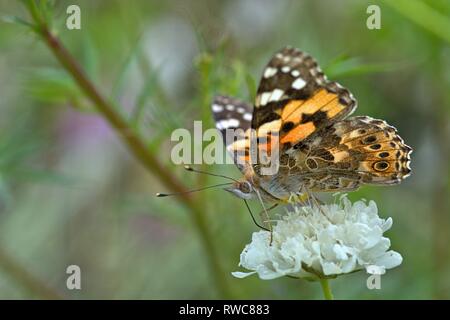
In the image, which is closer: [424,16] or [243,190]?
[243,190]

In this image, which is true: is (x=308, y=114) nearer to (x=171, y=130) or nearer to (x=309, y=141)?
(x=309, y=141)

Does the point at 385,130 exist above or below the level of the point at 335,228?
above

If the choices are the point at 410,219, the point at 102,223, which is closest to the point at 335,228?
the point at 410,219

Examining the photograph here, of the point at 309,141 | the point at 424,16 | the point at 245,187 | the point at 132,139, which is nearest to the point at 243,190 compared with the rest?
the point at 245,187

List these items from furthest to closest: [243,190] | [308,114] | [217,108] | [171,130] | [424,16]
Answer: [424,16] < [171,130] < [217,108] < [308,114] < [243,190]

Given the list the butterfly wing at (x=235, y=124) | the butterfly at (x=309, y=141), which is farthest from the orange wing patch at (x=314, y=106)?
the butterfly wing at (x=235, y=124)

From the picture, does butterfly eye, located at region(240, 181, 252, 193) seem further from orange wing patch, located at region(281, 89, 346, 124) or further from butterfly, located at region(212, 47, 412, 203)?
orange wing patch, located at region(281, 89, 346, 124)

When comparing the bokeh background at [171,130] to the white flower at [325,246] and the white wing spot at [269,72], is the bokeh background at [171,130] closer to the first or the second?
the white wing spot at [269,72]

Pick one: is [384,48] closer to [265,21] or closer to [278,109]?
[265,21]
